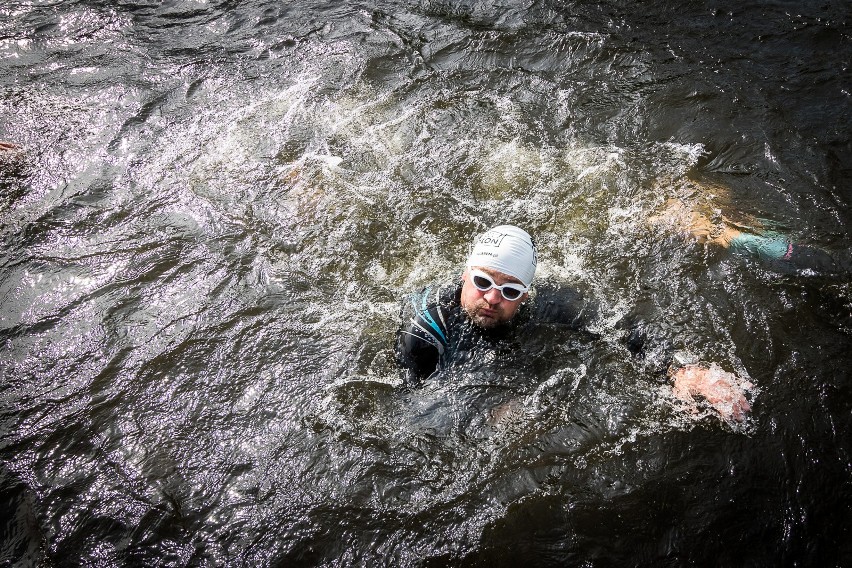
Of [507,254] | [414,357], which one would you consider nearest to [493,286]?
[507,254]

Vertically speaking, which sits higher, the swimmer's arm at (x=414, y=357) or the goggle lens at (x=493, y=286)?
the goggle lens at (x=493, y=286)

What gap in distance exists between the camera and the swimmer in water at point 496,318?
4.62m

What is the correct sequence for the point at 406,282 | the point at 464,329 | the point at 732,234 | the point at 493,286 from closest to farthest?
the point at 493,286
the point at 464,329
the point at 732,234
the point at 406,282

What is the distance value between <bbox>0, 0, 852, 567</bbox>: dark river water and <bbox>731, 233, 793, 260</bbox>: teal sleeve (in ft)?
0.40

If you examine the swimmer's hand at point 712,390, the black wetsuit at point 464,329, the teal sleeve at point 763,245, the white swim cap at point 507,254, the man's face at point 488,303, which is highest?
the white swim cap at point 507,254

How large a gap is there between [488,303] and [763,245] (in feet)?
11.1

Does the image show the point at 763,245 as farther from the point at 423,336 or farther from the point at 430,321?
the point at 423,336

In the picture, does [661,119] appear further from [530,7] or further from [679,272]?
[530,7]

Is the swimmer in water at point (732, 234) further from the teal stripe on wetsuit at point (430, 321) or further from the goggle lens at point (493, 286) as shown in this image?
the teal stripe on wetsuit at point (430, 321)

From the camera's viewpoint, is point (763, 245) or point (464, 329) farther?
point (763, 245)

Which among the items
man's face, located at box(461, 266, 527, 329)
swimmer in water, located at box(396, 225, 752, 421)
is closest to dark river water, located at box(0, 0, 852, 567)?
swimmer in water, located at box(396, 225, 752, 421)

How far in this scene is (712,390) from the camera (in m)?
4.52

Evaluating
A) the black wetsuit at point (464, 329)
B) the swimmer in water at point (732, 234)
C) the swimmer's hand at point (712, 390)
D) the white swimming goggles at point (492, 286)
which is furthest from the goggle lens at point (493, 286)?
the swimmer in water at point (732, 234)

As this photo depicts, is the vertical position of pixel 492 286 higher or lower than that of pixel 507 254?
lower
